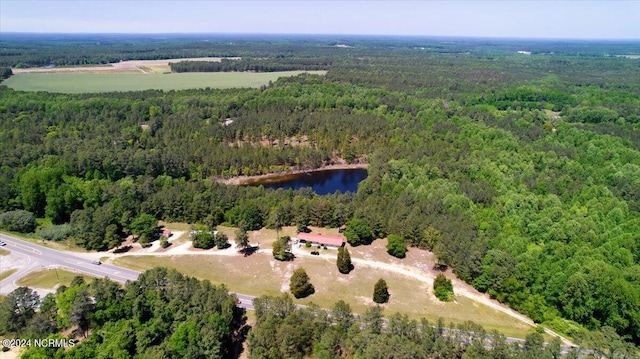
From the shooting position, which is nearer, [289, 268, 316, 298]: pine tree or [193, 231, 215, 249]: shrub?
[289, 268, 316, 298]: pine tree

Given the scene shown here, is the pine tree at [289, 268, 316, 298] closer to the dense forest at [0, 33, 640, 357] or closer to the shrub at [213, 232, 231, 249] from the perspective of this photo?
the shrub at [213, 232, 231, 249]

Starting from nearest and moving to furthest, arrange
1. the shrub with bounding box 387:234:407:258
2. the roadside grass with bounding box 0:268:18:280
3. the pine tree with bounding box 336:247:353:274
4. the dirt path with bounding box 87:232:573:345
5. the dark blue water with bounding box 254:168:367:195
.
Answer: the roadside grass with bounding box 0:268:18:280, the pine tree with bounding box 336:247:353:274, the dirt path with bounding box 87:232:573:345, the shrub with bounding box 387:234:407:258, the dark blue water with bounding box 254:168:367:195

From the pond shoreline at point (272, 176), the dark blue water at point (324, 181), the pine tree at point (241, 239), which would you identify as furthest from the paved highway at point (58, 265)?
the dark blue water at point (324, 181)

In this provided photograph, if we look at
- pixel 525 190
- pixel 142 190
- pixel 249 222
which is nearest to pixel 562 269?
pixel 525 190

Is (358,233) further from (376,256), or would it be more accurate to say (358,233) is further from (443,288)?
(443,288)

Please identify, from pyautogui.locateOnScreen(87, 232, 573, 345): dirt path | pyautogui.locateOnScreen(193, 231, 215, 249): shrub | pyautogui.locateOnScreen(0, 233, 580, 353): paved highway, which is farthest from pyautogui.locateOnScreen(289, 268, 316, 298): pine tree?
pyautogui.locateOnScreen(193, 231, 215, 249): shrub

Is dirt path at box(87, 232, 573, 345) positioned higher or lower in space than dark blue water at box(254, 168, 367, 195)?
higher

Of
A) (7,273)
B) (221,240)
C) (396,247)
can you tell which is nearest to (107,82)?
(7,273)

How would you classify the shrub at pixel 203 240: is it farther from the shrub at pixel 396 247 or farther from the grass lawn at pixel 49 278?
the shrub at pixel 396 247
